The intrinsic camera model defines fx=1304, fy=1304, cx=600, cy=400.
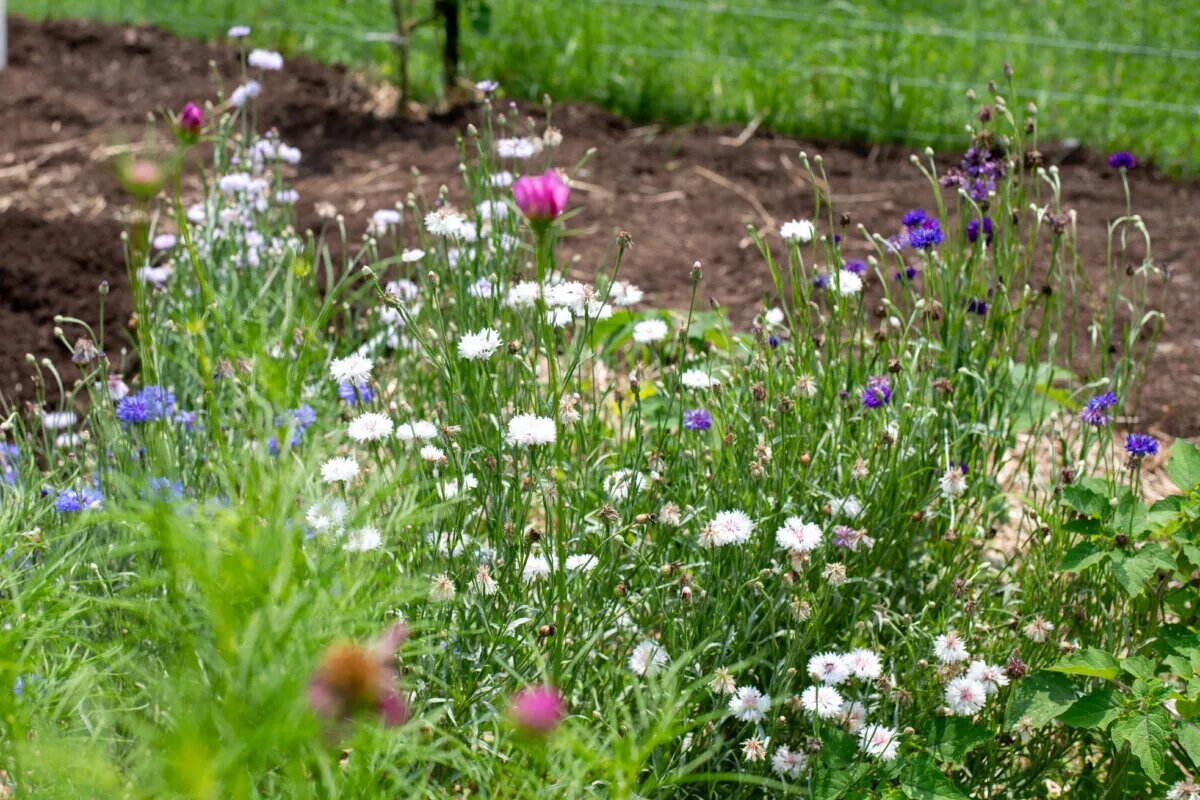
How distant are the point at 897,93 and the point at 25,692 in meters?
4.56

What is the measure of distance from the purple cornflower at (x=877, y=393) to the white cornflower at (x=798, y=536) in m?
0.38

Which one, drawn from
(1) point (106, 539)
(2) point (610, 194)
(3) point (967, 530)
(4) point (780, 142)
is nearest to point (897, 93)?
(4) point (780, 142)

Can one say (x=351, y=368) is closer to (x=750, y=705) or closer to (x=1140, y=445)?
(x=750, y=705)

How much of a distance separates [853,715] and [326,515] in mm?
877

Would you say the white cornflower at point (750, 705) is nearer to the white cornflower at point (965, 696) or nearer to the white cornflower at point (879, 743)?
the white cornflower at point (879, 743)

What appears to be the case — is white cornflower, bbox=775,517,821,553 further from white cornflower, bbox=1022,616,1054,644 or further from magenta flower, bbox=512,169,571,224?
magenta flower, bbox=512,169,571,224

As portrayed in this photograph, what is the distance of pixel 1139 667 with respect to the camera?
6.49 ft

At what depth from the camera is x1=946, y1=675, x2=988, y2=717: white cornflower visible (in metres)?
2.01

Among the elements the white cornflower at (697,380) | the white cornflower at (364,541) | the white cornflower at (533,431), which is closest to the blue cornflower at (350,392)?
the white cornflower at (697,380)

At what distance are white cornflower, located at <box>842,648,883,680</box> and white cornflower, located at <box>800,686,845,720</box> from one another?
0.05m

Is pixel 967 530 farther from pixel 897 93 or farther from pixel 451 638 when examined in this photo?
pixel 897 93

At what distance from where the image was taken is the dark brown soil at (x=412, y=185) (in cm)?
388

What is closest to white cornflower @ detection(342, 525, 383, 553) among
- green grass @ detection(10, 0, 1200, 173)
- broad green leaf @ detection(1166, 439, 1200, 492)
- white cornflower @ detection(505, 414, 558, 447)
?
white cornflower @ detection(505, 414, 558, 447)

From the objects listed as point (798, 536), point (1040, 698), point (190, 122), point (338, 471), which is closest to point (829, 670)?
point (798, 536)
